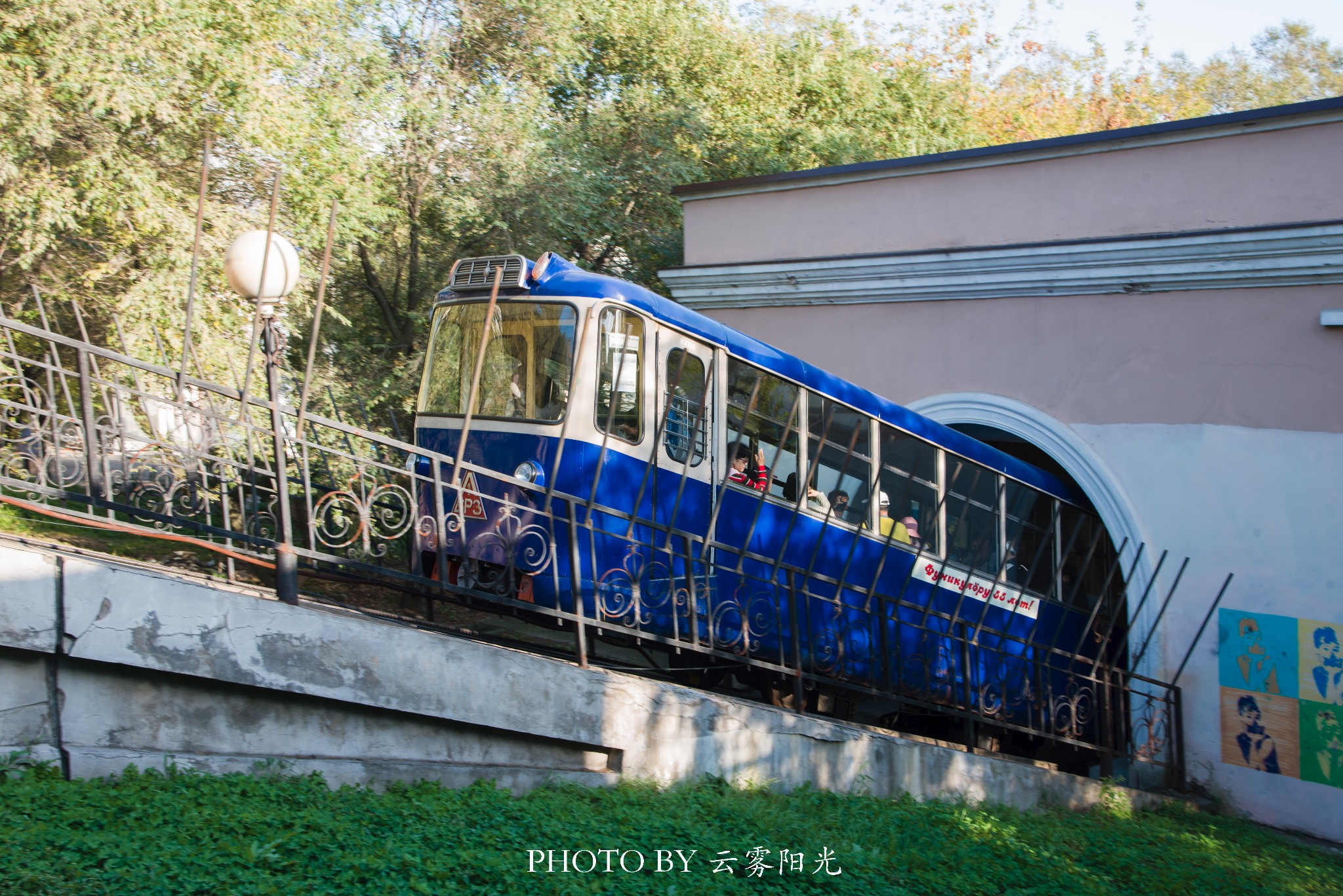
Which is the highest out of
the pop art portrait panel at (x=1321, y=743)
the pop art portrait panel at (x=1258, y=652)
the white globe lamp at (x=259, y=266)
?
the white globe lamp at (x=259, y=266)

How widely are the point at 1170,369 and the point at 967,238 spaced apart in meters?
2.45

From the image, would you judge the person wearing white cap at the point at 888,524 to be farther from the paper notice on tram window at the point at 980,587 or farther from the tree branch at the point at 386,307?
the tree branch at the point at 386,307

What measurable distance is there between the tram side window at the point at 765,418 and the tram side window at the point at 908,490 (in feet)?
2.97

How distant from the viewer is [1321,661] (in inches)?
344

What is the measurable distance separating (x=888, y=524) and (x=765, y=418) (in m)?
1.62

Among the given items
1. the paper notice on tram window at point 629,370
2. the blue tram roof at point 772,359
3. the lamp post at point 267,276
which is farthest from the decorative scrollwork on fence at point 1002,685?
the lamp post at point 267,276

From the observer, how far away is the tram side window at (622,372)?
701 centimetres

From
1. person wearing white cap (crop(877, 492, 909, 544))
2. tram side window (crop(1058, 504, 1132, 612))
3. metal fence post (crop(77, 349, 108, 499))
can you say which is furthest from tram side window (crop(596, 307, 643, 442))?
tram side window (crop(1058, 504, 1132, 612))

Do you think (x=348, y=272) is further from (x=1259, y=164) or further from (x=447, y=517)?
(x=1259, y=164)

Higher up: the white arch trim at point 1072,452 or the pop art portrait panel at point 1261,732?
the white arch trim at point 1072,452

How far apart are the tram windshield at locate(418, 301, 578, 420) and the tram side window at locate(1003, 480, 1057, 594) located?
484 cm

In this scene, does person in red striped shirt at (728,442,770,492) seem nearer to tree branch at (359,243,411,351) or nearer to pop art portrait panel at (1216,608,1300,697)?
pop art portrait panel at (1216,608,1300,697)

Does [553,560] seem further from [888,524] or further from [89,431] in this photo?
[888,524]

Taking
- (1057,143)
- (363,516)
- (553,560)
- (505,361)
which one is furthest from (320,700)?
(1057,143)
